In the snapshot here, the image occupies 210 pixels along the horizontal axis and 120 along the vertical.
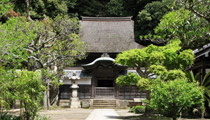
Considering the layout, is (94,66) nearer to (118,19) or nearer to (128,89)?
(128,89)

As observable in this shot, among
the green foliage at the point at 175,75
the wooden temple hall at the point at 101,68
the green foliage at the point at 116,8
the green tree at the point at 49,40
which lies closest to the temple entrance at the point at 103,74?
the wooden temple hall at the point at 101,68

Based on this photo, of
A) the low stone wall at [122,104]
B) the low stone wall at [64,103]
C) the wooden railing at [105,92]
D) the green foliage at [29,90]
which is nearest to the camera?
the green foliage at [29,90]

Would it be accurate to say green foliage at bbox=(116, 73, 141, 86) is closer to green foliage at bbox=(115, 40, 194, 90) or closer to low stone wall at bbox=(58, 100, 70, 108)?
green foliage at bbox=(115, 40, 194, 90)

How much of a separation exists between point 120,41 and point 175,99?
59.8ft

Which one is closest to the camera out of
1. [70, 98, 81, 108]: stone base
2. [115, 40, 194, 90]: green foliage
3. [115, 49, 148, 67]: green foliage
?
[115, 40, 194, 90]: green foliage

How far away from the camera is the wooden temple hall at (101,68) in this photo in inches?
1014

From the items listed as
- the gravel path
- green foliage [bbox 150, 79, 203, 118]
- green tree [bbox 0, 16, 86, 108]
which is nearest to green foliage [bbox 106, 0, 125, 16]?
green tree [bbox 0, 16, 86, 108]

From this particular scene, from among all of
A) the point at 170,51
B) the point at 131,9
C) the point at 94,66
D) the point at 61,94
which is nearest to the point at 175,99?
the point at 170,51

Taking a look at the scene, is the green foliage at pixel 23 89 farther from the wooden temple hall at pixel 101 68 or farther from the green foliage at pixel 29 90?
the wooden temple hall at pixel 101 68

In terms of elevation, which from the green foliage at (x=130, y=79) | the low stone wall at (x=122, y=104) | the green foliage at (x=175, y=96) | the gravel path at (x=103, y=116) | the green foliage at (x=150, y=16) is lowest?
the gravel path at (x=103, y=116)

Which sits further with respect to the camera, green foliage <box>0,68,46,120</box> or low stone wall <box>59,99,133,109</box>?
low stone wall <box>59,99,133,109</box>

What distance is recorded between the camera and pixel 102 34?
29938 mm

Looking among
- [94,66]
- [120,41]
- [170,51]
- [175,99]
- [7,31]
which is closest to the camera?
[175,99]

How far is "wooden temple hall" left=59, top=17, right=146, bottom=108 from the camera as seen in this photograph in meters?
25.7
